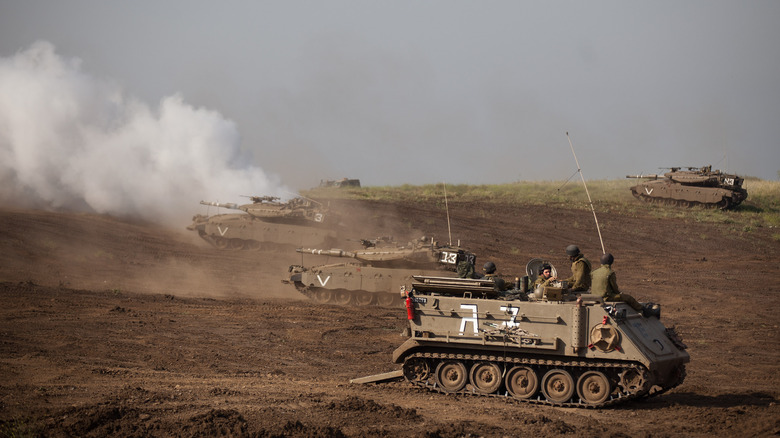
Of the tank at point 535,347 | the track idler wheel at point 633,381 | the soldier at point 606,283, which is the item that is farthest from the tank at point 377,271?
the track idler wheel at point 633,381

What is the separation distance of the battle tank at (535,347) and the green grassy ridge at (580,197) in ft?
98.3

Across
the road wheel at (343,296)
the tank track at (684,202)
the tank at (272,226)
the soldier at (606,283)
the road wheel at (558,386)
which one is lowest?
the road wheel at (558,386)

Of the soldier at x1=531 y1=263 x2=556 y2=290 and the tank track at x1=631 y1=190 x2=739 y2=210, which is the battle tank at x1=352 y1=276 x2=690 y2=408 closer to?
the soldier at x1=531 y1=263 x2=556 y2=290

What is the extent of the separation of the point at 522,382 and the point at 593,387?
1.09 m

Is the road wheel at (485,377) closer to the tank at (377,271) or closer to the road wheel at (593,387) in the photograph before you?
the road wheel at (593,387)

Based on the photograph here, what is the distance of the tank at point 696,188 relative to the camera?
43906mm

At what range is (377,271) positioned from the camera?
22469mm

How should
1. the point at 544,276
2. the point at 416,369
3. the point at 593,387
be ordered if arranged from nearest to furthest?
the point at 593,387 < the point at 416,369 < the point at 544,276

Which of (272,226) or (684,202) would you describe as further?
(684,202)

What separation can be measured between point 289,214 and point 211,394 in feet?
65.8

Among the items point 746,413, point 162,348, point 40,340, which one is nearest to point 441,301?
point 746,413

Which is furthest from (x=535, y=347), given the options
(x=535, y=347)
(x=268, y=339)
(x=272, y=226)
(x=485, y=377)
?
(x=272, y=226)

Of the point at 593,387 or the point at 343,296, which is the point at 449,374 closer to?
the point at 593,387

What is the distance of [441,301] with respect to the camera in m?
12.3
